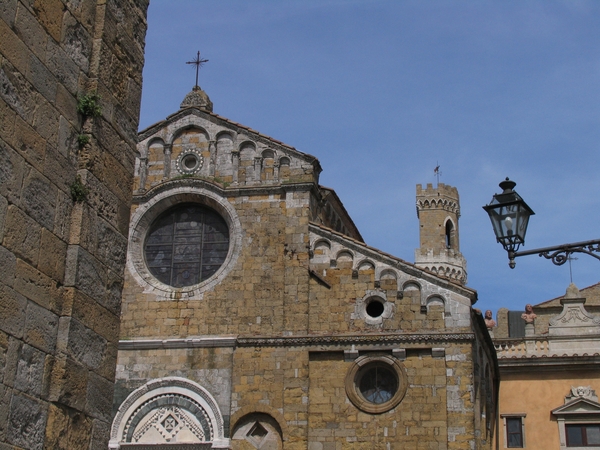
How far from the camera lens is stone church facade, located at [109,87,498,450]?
16875mm

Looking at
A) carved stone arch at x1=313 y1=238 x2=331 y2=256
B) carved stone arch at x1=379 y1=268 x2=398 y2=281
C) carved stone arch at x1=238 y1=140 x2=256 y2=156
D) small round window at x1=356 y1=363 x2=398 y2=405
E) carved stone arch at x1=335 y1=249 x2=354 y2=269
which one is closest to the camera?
small round window at x1=356 y1=363 x2=398 y2=405

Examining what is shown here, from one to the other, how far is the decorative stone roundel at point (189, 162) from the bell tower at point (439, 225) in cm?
3436

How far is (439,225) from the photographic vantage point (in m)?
54.0

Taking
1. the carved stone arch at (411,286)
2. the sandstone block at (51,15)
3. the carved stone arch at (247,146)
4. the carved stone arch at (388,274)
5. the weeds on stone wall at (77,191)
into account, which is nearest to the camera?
the sandstone block at (51,15)

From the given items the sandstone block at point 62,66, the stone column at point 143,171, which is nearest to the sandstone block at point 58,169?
the sandstone block at point 62,66

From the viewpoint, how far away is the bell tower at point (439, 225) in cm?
5328

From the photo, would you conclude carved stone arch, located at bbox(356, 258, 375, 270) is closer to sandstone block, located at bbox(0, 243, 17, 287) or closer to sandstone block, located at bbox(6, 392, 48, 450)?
sandstone block, located at bbox(6, 392, 48, 450)

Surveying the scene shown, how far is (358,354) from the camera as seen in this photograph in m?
17.2

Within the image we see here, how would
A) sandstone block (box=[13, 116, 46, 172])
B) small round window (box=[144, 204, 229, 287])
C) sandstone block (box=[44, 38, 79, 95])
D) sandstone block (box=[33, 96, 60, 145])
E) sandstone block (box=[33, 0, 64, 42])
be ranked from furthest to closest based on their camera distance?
small round window (box=[144, 204, 229, 287]), sandstone block (box=[44, 38, 79, 95]), sandstone block (box=[33, 0, 64, 42]), sandstone block (box=[33, 96, 60, 145]), sandstone block (box=[13, 116, 46, 172])

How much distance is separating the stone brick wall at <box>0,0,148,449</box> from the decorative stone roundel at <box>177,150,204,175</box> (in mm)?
11351

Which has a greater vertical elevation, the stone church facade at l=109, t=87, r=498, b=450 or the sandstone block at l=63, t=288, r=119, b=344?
the stone church facade at l=109, t=87, r=498, b=450

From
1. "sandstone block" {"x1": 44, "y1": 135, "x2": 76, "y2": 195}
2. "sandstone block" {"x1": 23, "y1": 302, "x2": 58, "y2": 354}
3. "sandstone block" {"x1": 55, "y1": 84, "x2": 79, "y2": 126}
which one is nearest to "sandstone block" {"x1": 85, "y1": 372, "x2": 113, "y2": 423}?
"sandstone block" {"x1": 23, "y1": 302, "x2": 58, "y2": 354}

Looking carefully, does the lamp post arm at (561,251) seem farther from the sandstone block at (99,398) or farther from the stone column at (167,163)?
the stone column at (167,163)

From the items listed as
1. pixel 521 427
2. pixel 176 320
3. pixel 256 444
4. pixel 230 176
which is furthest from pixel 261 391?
pixel 521 427
